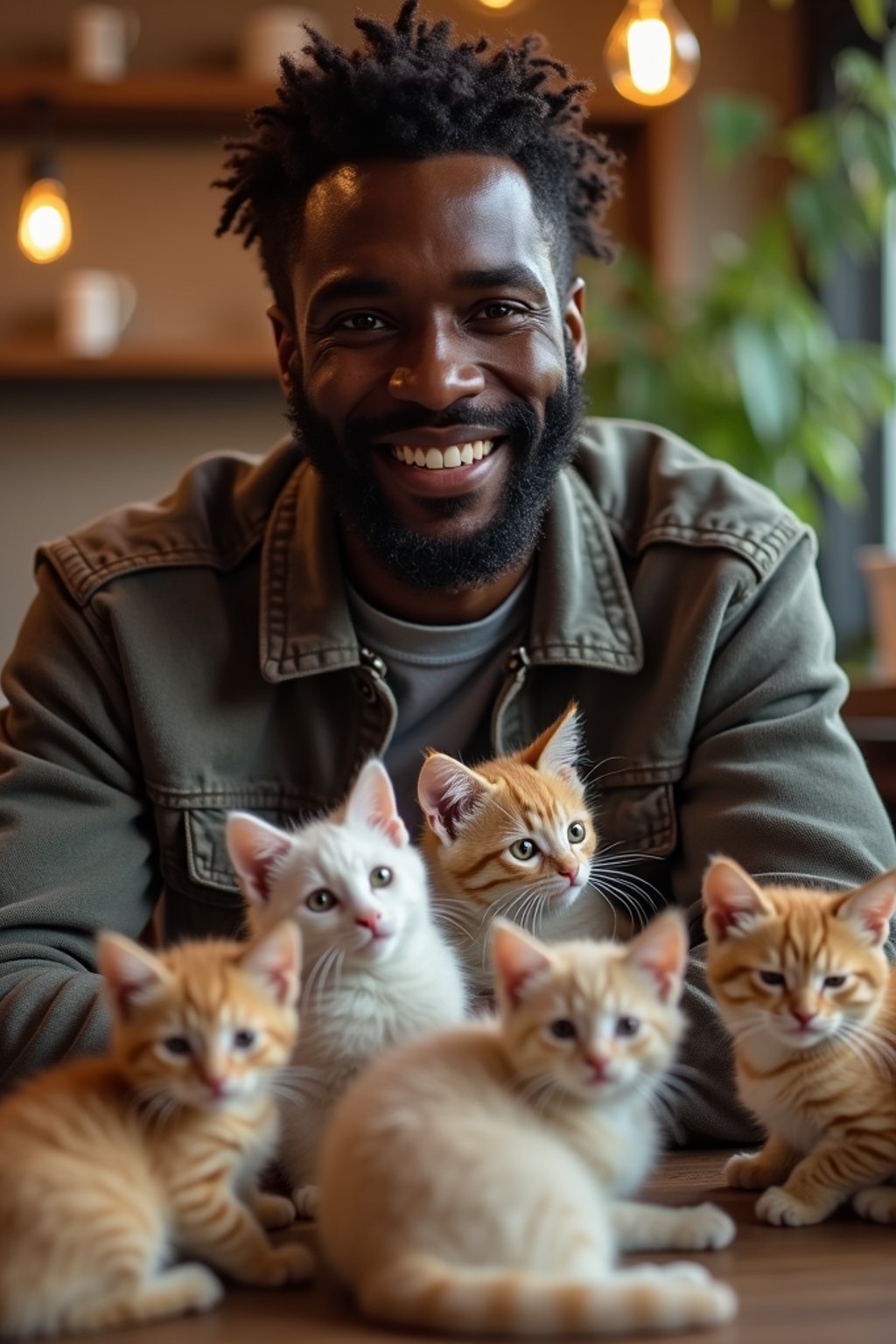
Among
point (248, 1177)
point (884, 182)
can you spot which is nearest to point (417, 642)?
point (248, 1177)

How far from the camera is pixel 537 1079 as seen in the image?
Result: 975 millimetres

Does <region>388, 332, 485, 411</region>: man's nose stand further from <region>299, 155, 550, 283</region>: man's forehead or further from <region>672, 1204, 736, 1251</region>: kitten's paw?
<region>672, 1204, 736, 1251</region>: kitten's paw

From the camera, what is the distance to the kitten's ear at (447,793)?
1395 millimetres

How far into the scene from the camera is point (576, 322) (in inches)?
77.7

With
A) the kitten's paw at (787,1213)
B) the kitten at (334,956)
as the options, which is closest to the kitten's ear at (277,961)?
the kitten at (334,956)

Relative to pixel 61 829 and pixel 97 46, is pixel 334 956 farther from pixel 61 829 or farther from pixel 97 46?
pixel 97 46

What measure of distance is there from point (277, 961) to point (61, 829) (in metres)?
0.72

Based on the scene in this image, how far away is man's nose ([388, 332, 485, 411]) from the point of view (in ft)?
5.40

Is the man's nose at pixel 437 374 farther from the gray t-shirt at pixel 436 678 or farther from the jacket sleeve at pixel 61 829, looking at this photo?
the jacket sleeve at pixel 61 829

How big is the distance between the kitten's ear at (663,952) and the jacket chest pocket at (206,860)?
0.79 m

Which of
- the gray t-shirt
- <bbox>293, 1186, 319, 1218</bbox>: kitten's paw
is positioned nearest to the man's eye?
the gray t-shirt

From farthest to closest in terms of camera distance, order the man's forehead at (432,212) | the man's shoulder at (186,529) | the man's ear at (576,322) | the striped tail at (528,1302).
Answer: the man's ear at (576,322), the man's shoulder at (186,529), the man's forehead at (432,212), the striped tail at (528,1302)

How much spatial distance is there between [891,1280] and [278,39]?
11.7 feet

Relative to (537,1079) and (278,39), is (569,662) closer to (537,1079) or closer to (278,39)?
(537,1079)
